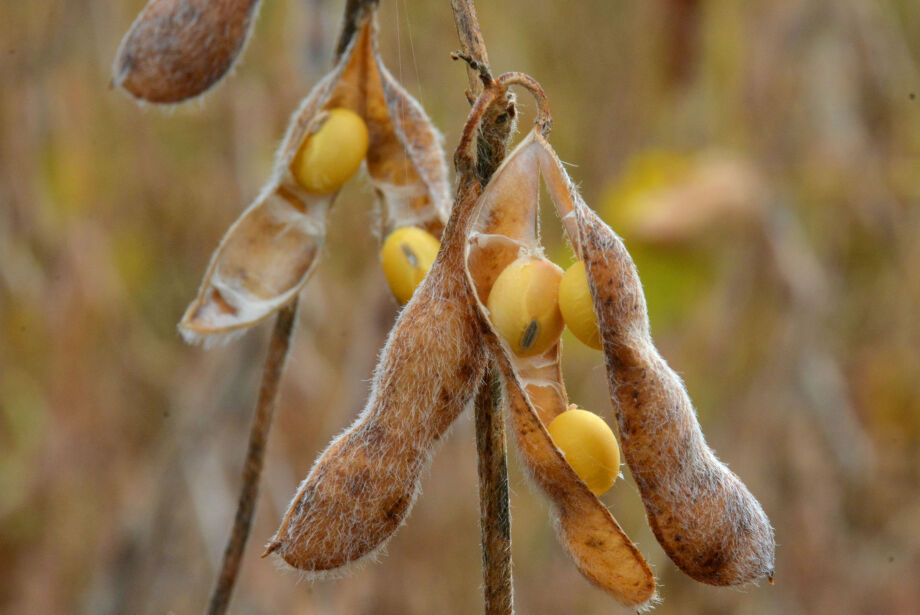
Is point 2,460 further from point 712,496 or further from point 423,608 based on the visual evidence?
point 712,496

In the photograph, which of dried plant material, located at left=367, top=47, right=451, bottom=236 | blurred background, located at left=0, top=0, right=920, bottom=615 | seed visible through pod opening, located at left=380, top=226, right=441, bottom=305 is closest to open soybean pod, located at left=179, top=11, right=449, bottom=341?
dried plant material, located at left=367, top=47, right=451, bottom=236

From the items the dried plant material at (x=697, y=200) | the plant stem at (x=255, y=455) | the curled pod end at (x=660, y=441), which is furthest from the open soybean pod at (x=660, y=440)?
the dried plant material at (x=697, y=200)

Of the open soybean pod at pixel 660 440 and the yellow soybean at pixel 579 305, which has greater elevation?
the yellow soybean at pixel 579 305

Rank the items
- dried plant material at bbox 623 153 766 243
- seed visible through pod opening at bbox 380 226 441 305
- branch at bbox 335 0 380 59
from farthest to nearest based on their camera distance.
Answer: dried plant material at bbox 623 153 766 243 < branch at bbox 335 0 380 59 < seed visible through pod opening at bbox 380 226 441 305

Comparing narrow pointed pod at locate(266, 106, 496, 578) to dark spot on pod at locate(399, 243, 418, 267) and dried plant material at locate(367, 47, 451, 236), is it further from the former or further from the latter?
dried plant material at locate(367, 47, 451, 236)

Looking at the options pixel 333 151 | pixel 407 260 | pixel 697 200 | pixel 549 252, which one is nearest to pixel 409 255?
pixel 407 260

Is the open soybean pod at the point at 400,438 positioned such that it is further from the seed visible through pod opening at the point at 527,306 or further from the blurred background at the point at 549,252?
the blurred background at the point at 549,252
